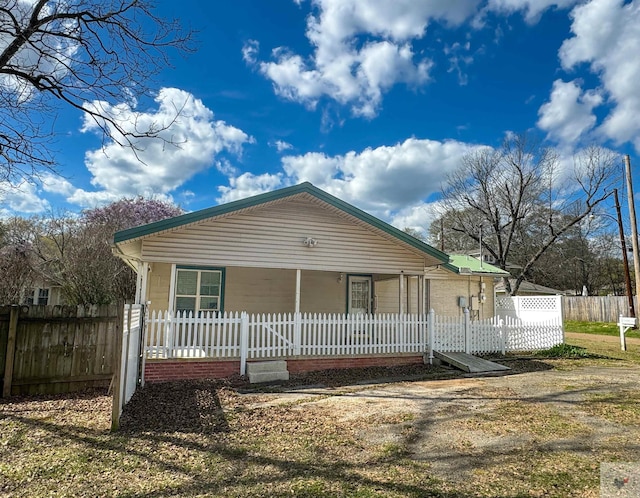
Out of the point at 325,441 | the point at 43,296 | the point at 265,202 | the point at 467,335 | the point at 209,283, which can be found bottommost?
the point at 325,441

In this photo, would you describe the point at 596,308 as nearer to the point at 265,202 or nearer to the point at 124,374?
the point at 265,202

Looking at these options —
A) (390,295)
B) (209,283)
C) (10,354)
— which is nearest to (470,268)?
(390,295)

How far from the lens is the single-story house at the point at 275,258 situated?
9289 millimetres

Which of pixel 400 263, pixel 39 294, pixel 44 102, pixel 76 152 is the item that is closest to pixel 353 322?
pixel 400 263

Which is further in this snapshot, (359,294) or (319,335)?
(359,294)

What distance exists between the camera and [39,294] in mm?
24391

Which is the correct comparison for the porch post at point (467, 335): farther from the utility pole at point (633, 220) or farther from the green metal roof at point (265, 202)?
the utility pole at point (633, 220)

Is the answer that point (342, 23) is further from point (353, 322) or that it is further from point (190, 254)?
point (353, 322)

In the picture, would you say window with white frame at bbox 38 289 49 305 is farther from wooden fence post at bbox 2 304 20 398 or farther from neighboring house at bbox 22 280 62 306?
wooden fence post at bbox 2 304 20 398

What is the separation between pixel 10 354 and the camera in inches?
263

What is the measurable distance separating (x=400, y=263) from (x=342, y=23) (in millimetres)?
6307

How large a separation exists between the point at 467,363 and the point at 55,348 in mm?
8968

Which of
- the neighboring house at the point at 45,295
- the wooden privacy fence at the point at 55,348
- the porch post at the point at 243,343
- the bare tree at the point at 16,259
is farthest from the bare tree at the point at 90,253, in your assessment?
the porch post at the point at 243,343

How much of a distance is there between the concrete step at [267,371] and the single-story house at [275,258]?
0.52 m
